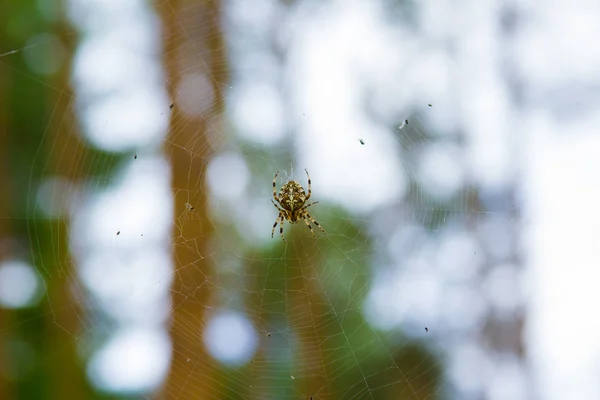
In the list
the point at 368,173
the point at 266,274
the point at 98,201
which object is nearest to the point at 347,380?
the point at 266,274

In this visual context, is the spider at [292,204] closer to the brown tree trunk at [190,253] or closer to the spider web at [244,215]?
the spider web at [244,215]

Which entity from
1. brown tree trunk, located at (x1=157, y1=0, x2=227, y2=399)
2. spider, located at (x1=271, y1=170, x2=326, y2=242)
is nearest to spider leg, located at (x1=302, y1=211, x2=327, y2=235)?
spider, located at (x1=271, y1=170, x2=326, y2=242)

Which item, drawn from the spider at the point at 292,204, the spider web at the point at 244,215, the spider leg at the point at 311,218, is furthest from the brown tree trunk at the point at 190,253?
the spider leg at the point at 311,218

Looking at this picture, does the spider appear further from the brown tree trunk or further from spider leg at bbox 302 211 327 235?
the brown tree trunk

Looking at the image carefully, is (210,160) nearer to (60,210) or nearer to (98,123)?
(98,123)

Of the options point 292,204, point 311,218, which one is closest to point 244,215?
point 292,204
